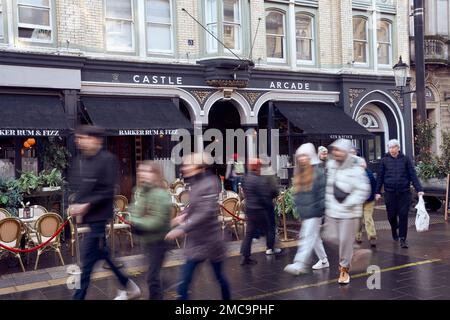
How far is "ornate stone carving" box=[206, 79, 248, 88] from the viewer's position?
14961 millimetres

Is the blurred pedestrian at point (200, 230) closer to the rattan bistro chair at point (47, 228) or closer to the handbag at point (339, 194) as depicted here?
the handbag at point (339, 194)

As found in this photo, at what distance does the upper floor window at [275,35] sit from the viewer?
16.7 meters

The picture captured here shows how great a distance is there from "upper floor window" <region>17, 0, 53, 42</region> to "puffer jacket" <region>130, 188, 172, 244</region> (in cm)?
884

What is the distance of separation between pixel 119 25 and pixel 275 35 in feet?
17.9

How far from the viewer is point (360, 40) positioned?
18.5 m

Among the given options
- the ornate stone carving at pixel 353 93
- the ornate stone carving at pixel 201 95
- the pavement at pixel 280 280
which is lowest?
the pavement at pixel 280 280

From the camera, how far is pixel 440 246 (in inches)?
362

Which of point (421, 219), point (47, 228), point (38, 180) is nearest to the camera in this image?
point (47, 228)

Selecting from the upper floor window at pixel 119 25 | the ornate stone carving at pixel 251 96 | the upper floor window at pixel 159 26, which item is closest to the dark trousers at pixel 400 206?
the ornate stone carving at pixel 251 96

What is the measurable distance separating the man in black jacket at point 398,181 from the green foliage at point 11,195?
729 cm

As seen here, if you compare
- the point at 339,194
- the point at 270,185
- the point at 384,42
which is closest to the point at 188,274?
the point at 339,194

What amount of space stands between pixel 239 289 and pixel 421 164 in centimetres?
922

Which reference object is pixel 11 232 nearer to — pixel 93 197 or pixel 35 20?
pixel 93 197

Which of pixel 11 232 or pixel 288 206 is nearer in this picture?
pixel 11 232
